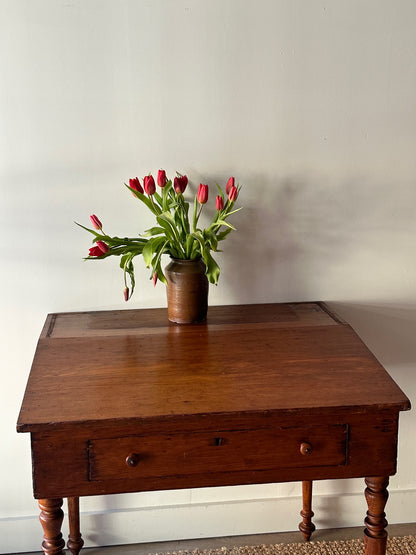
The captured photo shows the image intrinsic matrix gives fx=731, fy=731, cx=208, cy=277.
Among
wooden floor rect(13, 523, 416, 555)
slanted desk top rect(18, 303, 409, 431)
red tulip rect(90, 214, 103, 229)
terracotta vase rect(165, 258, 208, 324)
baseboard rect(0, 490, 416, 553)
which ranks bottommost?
wooden floor rect(13, 523, 416, 555)

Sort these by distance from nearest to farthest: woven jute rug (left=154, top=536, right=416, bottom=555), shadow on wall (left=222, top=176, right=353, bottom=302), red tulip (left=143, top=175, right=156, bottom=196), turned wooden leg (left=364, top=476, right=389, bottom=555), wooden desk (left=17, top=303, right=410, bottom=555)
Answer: wooden desk (left=17, top=303, right=410, bottom=555) → turned wooden leg (left=364, top=476, right=389, bottom=555) → red tulip (left=143, top=175, right=156, bottom=196) → shadow on wall (left=222, top=176, right=353, bottom=302) → woven jute rug (left=154, top=536, right=416, bottom=555)

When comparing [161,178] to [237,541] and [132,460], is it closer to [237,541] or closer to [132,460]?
[132,460]

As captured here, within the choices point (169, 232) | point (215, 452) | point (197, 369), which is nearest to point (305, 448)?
point (215, 452)

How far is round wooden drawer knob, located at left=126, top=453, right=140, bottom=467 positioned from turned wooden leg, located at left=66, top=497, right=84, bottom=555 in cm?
72

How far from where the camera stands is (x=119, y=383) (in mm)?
1679

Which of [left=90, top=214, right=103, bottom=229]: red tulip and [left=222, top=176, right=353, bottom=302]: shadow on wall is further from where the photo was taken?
[left=222, top=176, right=353, bottom=302]: shadow on wall

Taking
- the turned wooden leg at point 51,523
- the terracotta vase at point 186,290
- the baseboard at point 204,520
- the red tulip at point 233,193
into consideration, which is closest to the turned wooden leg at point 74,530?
the baseboard at point 204,520

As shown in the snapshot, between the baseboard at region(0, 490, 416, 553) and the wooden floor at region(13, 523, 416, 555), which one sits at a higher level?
the baseboard at region(0, 490, 416, 553)

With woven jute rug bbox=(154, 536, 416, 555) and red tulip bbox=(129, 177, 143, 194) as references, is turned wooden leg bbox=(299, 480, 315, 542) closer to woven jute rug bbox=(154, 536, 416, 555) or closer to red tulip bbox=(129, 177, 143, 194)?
woven jute rug bbox=(154, 536, 416, 555)

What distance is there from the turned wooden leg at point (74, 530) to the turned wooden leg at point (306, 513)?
2.35 ft

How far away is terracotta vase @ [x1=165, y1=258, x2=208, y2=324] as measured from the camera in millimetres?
1995

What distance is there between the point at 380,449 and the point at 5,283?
118 centimetres

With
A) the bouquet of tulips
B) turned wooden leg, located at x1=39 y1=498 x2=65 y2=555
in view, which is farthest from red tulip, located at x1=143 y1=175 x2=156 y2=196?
turned wooden leg, located at x1=39 y1=498 x2=65 y2=555

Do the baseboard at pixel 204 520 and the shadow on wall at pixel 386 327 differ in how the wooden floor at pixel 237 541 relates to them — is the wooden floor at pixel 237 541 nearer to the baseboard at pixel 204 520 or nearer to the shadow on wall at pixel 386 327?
the baseboard at pixel 204 520
